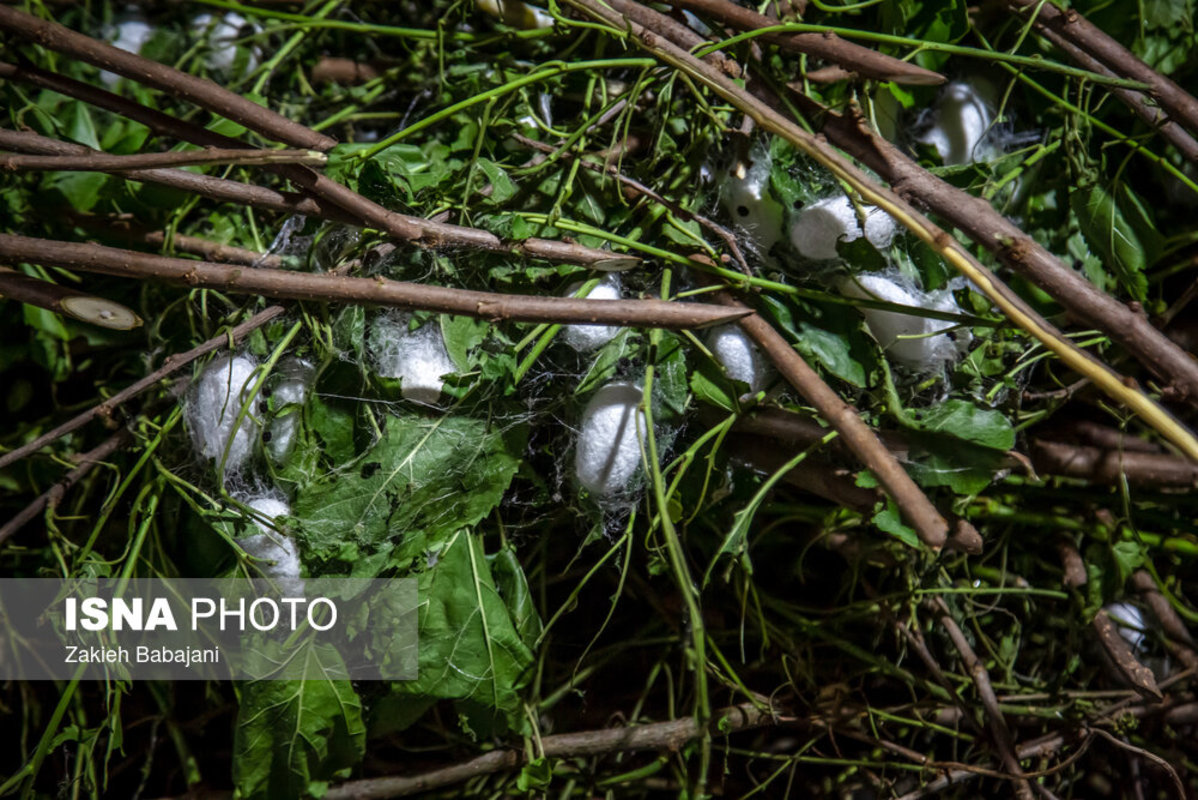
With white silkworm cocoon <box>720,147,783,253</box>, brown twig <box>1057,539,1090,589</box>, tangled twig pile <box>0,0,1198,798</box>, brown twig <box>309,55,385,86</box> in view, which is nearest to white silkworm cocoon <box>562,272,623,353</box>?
tangled twig pile <box>0,0,1198,798</box>

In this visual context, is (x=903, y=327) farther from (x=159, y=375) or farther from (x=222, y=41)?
(x=222, y=41)

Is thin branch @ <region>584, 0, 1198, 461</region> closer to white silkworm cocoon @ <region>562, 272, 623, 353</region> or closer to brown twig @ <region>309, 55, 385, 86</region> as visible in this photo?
white silkworm cocoon @ <region>562, 272, 623, 353</region>

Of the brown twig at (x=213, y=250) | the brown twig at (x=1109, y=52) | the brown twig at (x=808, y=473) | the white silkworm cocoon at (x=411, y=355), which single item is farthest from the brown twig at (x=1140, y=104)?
the brown twig at (x=213, y=250)

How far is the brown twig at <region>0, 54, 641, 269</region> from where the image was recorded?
54 cm

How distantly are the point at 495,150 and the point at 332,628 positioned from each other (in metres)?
0.39

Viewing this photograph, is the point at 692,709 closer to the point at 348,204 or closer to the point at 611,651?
the point at 611,651

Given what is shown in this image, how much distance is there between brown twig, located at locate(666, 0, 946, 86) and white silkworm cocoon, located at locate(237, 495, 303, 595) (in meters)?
0.48

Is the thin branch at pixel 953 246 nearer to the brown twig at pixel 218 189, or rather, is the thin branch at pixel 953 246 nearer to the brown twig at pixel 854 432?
the brown twig at pixel 854 432

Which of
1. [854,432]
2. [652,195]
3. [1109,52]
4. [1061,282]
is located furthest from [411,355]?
[1109,52]

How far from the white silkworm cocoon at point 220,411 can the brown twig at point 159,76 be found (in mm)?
168

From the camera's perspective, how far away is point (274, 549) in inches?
23.8

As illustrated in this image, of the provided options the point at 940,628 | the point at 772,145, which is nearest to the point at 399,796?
the point at 940,628

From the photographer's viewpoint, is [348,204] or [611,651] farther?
[611,651]

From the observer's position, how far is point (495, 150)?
0.66 meters
